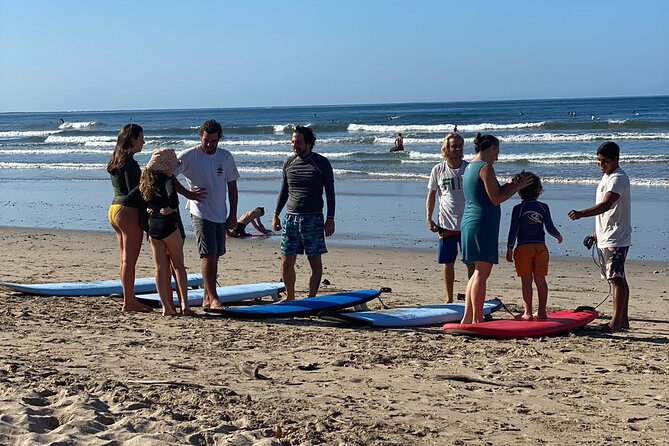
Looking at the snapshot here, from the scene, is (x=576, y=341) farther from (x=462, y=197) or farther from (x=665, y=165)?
(x=665, y=165)

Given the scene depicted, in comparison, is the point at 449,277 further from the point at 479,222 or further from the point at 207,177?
the point at 207,177

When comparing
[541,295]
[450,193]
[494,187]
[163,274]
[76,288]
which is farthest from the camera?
[76,288]

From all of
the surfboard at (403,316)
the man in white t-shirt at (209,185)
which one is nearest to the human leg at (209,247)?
the man in white t-shirt at (209,185)

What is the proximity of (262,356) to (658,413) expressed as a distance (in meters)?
2.53

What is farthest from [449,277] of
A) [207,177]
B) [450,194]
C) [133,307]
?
[133,307]

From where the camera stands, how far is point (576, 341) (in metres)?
7.21

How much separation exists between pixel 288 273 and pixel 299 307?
691 mm

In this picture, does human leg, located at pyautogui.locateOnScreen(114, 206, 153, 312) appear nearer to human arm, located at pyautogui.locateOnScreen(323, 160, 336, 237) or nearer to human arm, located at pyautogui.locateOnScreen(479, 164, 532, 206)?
human arm, located at pyautogui.locateOnScreen(323, 160, 336, 237)

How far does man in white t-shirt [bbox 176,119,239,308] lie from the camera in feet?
26.6

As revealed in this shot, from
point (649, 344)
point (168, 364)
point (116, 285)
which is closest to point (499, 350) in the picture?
point (649, 344)

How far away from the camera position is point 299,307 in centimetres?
810

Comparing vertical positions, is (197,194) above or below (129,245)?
above

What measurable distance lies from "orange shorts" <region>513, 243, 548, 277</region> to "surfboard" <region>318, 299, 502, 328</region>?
751 millimetres

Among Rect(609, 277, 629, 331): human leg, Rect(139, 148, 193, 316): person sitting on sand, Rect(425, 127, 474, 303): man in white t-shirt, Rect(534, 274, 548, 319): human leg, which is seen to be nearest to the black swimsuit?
Rect(139, 148, 193, 316): person sitting on sand
